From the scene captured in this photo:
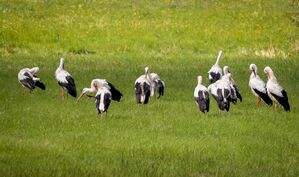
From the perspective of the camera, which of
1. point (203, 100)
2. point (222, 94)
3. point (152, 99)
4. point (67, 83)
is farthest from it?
point (152, 99)

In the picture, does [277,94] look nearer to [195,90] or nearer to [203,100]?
[195,90]

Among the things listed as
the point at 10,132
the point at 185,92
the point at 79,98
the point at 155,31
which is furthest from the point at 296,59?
the point at 10,132

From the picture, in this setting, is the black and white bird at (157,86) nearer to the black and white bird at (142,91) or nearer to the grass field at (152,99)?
the grass field at (152,99)

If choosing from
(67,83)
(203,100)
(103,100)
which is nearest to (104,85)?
(103,100)

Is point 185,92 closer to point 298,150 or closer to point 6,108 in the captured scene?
A: point 6,108

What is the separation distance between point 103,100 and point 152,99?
561 centimetres

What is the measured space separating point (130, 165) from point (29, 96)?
1063 cm

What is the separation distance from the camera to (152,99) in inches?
1027

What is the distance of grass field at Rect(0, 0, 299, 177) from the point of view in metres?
15.8

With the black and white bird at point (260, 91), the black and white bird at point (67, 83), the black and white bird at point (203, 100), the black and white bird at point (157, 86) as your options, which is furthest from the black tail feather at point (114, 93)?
the black and white bird at point (260, 91)

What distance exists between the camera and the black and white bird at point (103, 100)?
67.0 ft

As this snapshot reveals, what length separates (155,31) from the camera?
50.1 m

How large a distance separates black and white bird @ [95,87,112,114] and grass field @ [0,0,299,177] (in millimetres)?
328

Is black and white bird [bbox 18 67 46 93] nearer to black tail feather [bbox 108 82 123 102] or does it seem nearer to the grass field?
the grass field
